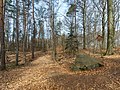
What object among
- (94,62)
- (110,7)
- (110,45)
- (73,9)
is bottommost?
(94,62)

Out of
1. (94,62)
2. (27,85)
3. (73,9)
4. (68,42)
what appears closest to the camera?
(27,85)

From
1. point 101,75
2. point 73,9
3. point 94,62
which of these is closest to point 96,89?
point 101,75

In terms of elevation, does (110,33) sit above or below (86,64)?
above

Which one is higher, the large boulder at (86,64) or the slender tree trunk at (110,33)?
the slender tree trunk at (110,33)

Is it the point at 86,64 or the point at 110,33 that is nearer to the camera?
the point at 86,64

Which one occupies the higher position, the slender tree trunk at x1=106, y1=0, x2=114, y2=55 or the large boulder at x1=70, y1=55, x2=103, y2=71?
the slender tree trunk at x1=106, y1=0, x2=114, y2=55

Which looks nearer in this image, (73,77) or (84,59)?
(73,77)

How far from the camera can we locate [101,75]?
10.2 m

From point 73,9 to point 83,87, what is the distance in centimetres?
2543

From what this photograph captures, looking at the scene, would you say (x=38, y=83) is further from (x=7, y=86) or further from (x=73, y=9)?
(x=73, y=9)

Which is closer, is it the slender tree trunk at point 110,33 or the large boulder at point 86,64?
the large boulder at point 86,64

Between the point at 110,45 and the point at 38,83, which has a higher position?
the point at 110,45

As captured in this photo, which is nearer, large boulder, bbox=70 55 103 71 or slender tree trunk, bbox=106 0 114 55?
large boulder, bbox=70 55 103 71

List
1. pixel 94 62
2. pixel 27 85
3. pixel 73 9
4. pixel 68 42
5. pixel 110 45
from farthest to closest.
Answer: pixel 73 9 < pixel 68 42 < pixel 110 45 < pixel 94 62 < pixel 27 85
